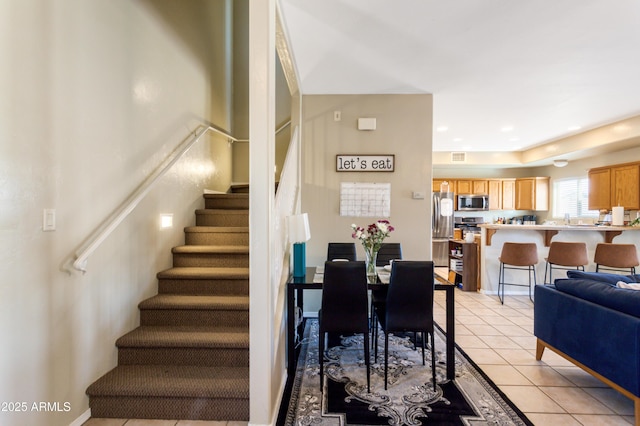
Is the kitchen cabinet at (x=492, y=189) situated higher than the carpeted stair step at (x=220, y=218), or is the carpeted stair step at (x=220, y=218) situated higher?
the kitchen cabinet at (x=492, y=189)

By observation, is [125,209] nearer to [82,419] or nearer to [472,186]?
[82,419]

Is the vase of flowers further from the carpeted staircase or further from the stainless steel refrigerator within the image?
the stainless steel refrigerator

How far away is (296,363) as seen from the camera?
2.76 m

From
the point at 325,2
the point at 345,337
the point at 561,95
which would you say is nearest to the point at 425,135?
the point at 561,95

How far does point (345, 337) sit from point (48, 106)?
10.2 feet

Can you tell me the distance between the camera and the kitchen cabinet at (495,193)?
800 cm

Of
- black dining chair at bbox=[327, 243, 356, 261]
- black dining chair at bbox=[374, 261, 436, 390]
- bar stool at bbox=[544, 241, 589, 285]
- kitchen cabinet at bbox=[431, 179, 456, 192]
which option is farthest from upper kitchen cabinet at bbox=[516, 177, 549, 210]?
black dining chair at bbox=[374, 261, 436, 390]

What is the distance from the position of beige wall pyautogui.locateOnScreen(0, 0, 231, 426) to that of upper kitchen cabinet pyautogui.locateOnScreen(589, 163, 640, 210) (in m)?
7.21

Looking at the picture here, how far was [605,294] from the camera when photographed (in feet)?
7.04

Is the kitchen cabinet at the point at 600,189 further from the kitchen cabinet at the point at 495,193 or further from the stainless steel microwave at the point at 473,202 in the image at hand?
the stainless steel microwave at the point at 473,202

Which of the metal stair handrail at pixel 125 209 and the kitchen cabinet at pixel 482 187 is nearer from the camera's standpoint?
the metal stair handrail at pixel 125 209

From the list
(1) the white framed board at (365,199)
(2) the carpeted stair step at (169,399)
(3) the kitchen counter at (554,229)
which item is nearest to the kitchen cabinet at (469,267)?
(3) the kitchen counter at (554,229)

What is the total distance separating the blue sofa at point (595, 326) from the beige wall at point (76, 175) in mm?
3371

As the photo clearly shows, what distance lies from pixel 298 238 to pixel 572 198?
751 centimetres
